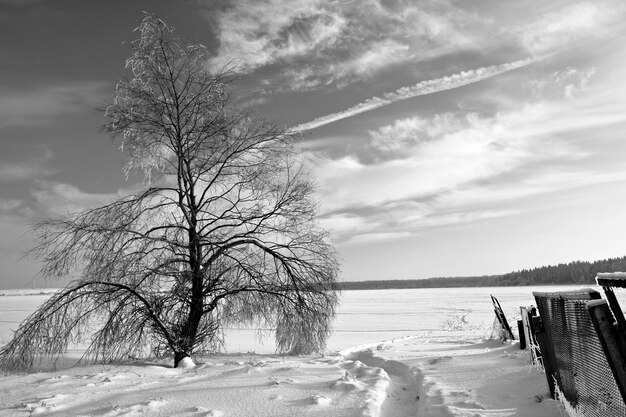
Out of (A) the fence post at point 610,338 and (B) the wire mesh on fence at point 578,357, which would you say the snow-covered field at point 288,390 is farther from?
(A) the fence post at point 610,338

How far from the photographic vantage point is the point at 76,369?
782 centimetres

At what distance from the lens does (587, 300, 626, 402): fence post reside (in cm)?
260

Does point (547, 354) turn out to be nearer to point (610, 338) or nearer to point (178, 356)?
point (610, 338)

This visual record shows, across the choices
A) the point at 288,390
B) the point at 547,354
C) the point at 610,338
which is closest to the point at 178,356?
the point at 288,390

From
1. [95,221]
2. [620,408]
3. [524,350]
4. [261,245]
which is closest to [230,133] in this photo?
[261,245]

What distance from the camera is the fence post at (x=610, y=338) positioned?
102 inches

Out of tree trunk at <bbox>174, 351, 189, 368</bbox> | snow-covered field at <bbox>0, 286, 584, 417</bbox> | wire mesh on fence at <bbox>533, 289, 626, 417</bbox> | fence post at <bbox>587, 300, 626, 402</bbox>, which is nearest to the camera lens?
fence post at <bbox>587, 300, 626, 402</bbox>

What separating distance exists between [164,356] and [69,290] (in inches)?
89.1

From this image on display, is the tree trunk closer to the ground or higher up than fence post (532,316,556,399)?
closer to the ground

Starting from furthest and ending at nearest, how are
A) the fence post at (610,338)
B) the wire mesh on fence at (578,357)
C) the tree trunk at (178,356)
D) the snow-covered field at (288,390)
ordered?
1. the tree trunk at (178,356)
2. the snow-covered field at (288,390)
3. the wire mesh on fence at (578,357)
4. the fence post at (610,338)

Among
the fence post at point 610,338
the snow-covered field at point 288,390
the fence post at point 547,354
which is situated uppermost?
the fence post at point 610,338

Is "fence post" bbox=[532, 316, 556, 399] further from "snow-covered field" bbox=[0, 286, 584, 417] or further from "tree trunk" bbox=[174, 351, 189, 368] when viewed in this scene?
"tree trunk" bbox=[174, 351, 189, 368]

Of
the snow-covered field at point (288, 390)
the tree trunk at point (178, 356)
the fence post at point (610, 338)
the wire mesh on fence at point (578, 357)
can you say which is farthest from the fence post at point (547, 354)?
the tree trunk at point (178, 356)

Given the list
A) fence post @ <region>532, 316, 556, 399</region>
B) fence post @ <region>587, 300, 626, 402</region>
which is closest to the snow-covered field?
fence post @ <region>532, 316, 556, 399</region>
